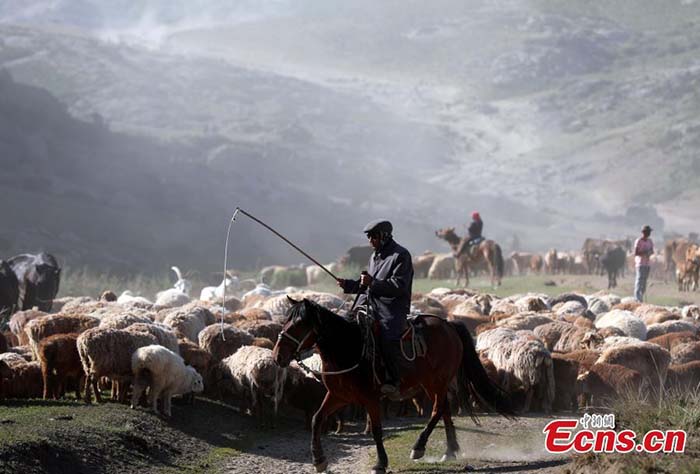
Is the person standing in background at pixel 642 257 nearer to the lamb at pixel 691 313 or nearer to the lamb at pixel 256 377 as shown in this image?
the lamb at pixel 691 313

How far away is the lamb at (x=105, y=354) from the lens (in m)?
11.9

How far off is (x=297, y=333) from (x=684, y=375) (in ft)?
23.3

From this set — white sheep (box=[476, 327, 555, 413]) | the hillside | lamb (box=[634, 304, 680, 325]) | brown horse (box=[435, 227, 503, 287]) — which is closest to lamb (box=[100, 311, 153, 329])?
white sheep (box=[476, 327, 555, 413])

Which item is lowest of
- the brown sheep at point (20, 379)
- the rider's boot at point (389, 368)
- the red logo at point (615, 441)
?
the red logo at point (615, 441)

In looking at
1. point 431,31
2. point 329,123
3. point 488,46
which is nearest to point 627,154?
point 329,123

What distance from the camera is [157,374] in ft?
38.9

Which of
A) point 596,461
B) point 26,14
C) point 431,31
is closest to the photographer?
point 596,461

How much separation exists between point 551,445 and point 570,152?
10377 cm

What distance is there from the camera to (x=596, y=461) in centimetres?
844

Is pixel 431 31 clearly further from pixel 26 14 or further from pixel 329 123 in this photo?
pixel 26 14

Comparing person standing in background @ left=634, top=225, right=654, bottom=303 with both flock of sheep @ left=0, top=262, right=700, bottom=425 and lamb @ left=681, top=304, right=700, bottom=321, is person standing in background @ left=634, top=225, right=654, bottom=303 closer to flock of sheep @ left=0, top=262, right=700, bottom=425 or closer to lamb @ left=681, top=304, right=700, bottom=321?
lamb @ left=681, top=304, right=700, bottom=321

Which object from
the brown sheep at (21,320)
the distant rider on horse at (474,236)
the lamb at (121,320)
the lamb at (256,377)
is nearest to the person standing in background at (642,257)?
the distant rider on horse at (474,236)

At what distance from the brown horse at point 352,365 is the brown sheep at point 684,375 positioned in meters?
4.94

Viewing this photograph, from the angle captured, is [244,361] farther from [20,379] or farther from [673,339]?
[673,339]
